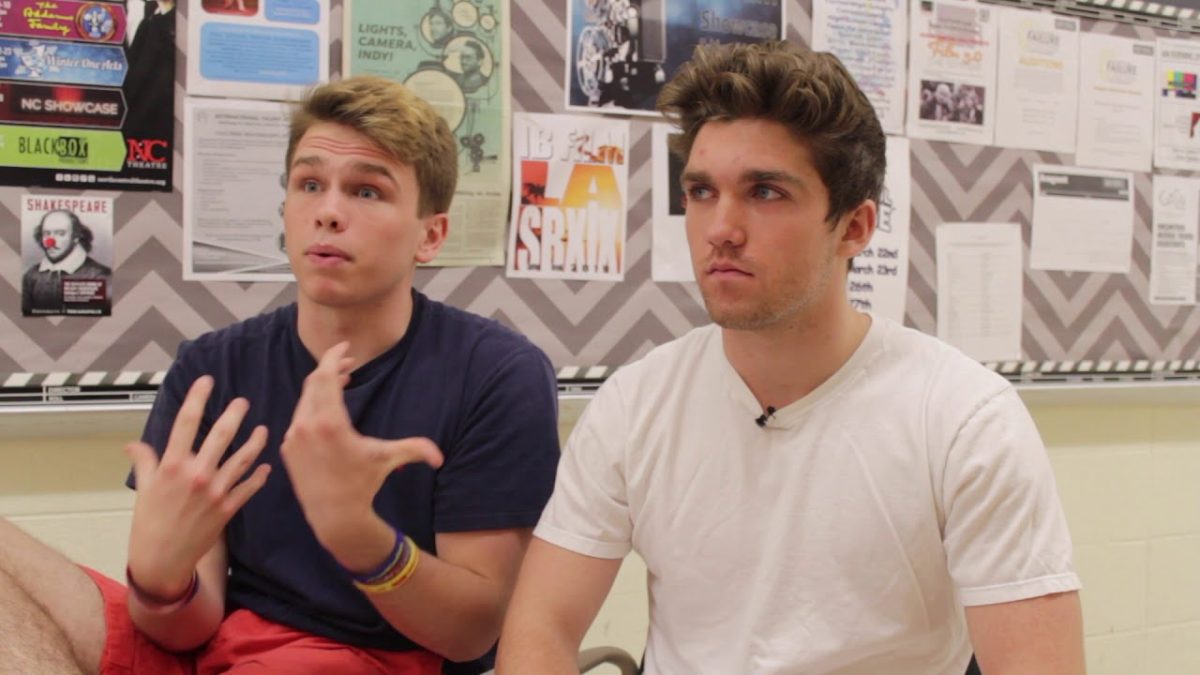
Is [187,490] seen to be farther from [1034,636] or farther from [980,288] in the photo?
[980,288]

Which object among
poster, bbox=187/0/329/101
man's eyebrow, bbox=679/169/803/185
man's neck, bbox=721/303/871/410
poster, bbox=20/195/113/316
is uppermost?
poster, bbox=187/0/329/101

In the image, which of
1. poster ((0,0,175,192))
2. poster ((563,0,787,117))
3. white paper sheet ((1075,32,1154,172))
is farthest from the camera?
white paper sheet ((1075,32,1154,172))

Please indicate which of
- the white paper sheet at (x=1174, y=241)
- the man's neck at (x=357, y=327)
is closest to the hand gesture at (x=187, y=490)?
the man's neck at (x=357, y=327)

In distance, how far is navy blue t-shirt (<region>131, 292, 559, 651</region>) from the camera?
1.33m

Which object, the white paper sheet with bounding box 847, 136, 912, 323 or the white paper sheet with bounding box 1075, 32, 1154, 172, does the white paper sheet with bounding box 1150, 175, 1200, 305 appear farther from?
the white paper sheet with bounding box 847, 136, 912, 323

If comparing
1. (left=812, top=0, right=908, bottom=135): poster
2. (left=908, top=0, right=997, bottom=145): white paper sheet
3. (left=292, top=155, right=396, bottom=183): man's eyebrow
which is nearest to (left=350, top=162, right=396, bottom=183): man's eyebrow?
(left=292, top=155, right=396, bottom=183): man's eyebrow

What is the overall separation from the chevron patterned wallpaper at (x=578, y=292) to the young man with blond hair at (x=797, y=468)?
601 millimetres

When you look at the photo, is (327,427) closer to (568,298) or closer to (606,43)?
(568,298)

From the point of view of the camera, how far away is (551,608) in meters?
1.28

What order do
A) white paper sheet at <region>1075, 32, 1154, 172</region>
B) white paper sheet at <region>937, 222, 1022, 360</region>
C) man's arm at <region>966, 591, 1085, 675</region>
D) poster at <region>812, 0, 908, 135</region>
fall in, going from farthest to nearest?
1. white paper sheet at <region>1075, 32, 1154, 172</region>
2. white paper sheet at <region>937, 222, 1022, 360</region>
3. poster at <region>812, 0, 908, 135</region>
4. man's arm at <region>966, 591, 1085, 675</region>

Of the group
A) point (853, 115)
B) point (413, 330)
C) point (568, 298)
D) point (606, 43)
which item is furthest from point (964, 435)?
point (606, 43)

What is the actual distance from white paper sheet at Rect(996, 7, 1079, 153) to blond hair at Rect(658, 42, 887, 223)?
112 cm

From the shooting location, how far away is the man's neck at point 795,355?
1271 mm

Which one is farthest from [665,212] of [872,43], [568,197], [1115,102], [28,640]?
[28,640]
